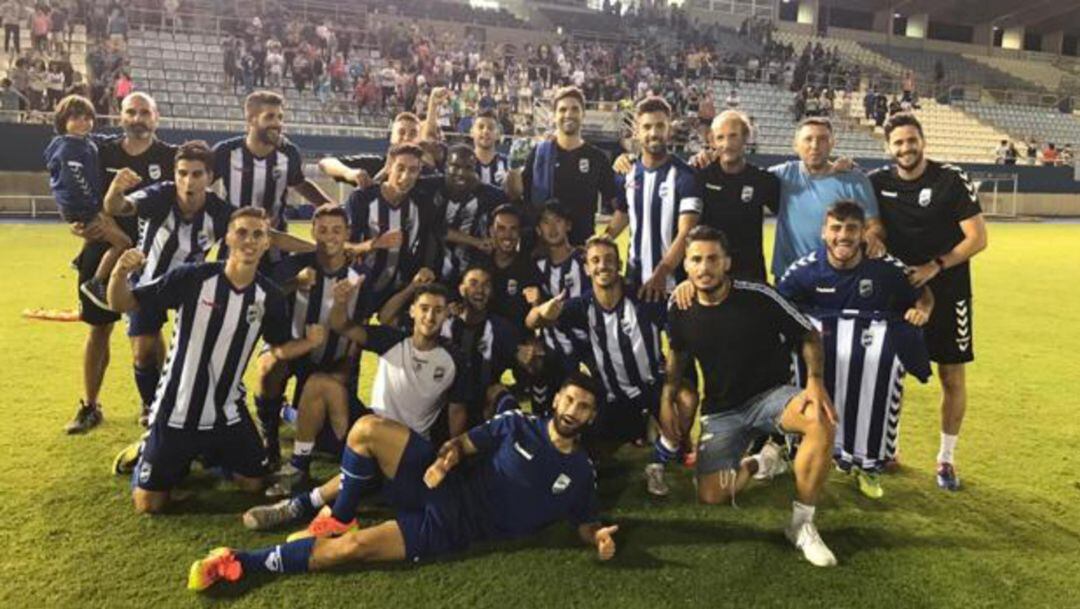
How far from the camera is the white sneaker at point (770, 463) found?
15.1 feet

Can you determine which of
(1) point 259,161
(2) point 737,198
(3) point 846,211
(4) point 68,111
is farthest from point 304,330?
(3) point 846,211

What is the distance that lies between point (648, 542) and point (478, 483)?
85cm

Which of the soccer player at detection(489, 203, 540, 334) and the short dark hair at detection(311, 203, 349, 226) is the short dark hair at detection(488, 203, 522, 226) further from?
the short dark hair at detection(311, 203, 349, 226)

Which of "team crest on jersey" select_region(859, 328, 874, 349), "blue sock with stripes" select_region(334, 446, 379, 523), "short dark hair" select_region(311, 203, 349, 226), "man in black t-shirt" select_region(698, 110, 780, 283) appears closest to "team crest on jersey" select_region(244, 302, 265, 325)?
"short dark hair" select_region(311, 203, 349, 226)

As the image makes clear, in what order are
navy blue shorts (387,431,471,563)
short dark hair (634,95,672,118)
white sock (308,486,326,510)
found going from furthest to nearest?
short dark hair (634,95,672,118), white sock (308,486,326,510), navy blue shorts (387,431,471,563)

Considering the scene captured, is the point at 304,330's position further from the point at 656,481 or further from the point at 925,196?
the point at 925,196

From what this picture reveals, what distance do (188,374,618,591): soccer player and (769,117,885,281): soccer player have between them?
1.91m

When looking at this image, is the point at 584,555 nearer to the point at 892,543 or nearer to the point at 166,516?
the point at 892,543

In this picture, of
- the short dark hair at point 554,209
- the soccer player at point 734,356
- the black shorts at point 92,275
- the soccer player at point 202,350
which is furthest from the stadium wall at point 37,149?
the soccer player at point 202,350

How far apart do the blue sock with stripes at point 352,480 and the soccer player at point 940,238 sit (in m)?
3.01

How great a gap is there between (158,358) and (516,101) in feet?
63.8

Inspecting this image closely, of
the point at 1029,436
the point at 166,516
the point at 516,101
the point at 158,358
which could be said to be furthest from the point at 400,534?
the point at 516,101

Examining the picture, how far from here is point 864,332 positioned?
14.3 ft

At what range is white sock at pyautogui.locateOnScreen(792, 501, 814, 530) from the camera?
3785 millimetres
